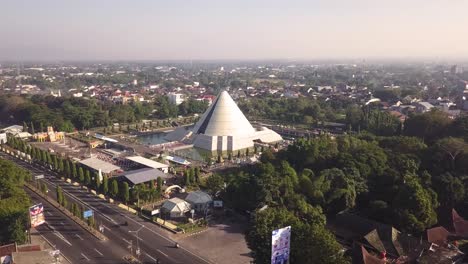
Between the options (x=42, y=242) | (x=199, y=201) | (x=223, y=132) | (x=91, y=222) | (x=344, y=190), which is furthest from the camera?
(x=223, y=132)

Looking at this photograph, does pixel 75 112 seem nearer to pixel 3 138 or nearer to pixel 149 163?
pixel 3 138

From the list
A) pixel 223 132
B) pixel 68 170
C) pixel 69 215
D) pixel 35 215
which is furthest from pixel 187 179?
pixel 223 132

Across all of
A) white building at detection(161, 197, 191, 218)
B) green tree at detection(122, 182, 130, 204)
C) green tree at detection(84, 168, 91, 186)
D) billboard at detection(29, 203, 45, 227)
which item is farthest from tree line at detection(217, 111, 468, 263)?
Answer: billboard at detection(29, 203, 45, 227)

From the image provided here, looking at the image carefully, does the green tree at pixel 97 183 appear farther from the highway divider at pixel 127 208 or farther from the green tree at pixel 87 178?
the highway divider at pixel 127 208

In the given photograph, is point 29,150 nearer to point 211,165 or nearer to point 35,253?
point 211,165

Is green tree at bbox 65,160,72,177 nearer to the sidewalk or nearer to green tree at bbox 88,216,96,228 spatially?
the sidewalk

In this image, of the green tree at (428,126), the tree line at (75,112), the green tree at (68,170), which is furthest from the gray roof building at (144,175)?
the green tree at (428,126)

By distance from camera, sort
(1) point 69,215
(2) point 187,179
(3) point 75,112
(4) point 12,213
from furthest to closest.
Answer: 1. (3) point 75,112
2. (2) point 187,179
3. (1) point 69,215
4. (4) point 12,213

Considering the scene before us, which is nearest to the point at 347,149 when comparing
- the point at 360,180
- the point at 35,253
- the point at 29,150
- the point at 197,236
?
the point at 360,180
